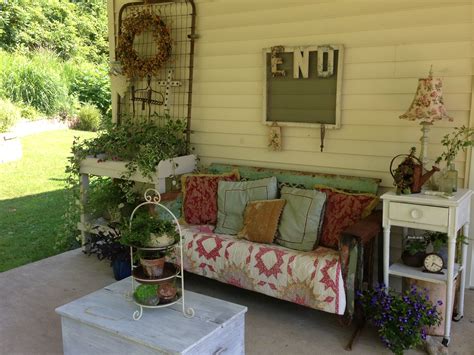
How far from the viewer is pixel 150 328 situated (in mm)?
2316

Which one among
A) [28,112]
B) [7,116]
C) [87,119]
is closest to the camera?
[7,116]

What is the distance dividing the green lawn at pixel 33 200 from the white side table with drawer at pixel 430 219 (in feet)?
10.6

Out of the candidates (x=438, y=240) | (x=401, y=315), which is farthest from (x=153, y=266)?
(x=438, y=240)

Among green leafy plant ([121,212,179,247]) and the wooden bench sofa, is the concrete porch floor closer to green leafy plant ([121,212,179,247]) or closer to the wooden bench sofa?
the wooden bench sofa

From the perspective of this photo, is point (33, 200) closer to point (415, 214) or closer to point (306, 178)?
point (306, 178)

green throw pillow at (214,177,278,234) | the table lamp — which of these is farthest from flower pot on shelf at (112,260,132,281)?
the table lamp

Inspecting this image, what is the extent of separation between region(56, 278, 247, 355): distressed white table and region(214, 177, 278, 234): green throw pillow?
1.14 m

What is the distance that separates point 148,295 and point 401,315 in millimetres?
1417

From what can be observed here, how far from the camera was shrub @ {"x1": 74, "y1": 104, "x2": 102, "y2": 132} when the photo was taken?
10594 millimetres

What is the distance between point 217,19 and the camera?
14.1 feet

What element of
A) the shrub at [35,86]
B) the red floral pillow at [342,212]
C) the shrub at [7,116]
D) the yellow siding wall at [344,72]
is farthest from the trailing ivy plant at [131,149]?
the shrub at [35,86]

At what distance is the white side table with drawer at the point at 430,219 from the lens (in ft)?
9.09

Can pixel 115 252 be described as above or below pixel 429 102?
below

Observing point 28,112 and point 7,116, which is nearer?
point 7,116
